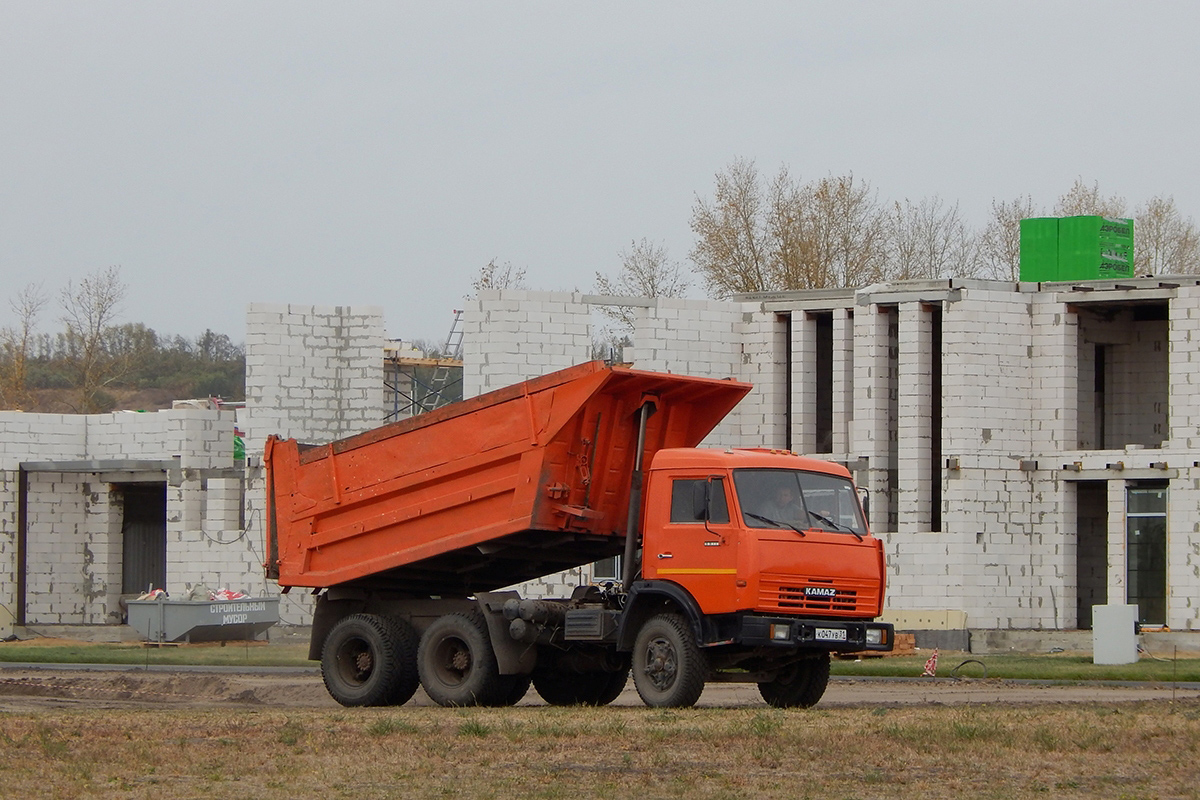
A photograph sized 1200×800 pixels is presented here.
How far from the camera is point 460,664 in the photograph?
1977 cm

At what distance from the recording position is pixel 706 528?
1803 cm

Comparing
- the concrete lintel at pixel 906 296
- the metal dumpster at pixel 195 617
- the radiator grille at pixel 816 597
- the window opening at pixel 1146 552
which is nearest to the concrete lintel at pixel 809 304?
the concrete lintel at pixel 906 296

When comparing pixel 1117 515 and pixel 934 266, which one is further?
pixel 934 266

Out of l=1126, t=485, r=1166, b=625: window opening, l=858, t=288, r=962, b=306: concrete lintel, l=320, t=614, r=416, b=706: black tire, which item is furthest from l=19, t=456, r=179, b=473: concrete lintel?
l=320, t=614, r=416, b=706: black tire

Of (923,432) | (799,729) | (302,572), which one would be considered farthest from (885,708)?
(923,432)

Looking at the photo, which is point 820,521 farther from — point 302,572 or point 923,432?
point 923,432

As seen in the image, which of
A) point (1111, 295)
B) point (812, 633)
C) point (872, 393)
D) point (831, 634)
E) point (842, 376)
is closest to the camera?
point (812, 633)

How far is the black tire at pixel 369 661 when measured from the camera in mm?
20062

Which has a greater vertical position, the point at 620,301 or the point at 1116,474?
the point at 620,301

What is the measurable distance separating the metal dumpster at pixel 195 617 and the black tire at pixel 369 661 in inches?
673

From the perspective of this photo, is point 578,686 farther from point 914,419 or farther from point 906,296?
point 906,296

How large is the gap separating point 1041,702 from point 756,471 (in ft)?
15.6

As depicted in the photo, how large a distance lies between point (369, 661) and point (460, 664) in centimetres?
121

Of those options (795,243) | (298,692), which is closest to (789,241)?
(795,243)
